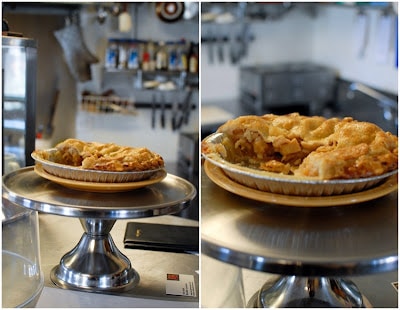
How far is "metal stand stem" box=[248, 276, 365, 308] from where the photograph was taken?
2.13 ft

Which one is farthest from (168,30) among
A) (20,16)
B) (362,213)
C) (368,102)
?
(362,213)

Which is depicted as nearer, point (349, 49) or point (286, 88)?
point (286, 88)

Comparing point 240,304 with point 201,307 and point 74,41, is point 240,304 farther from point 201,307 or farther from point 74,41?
point 74,41

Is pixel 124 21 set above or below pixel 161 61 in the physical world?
above

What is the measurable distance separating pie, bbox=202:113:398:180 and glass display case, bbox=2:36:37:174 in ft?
1.85

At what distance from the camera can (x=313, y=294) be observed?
0.65 meters

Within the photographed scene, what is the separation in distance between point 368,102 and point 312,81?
13.4 inches

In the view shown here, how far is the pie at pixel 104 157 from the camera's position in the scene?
74 cm

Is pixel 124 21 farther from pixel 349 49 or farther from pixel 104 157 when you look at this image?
pixel 104 157

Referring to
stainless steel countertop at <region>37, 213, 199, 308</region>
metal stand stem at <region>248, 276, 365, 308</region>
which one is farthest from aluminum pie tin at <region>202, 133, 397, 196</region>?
stainless steel countertop at <region>37, 213, 199, 308</region>

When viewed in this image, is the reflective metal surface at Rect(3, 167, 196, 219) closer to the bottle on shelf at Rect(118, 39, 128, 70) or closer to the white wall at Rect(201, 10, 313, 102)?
the bottle on shelf at Rect(118, 39, 128, 70)

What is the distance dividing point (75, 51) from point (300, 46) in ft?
4.32

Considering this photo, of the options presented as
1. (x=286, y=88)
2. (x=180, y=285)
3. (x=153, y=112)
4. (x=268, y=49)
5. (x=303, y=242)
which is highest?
(x=268, y=49)

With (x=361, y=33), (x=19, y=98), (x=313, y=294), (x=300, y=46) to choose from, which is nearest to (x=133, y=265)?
(x=313, y=294)
